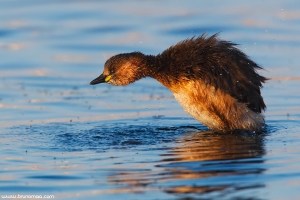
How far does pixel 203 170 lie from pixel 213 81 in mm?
2245

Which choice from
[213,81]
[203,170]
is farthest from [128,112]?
[203,170]

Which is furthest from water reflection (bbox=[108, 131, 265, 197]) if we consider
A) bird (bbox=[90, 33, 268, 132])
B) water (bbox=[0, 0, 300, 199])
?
bird (bbox=[90, 33, 268, 132])

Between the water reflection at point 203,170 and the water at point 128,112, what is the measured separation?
0.01m

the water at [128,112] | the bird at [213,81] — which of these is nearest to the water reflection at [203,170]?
the water at [128,112]

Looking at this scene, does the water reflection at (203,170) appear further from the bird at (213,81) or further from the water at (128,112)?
the bird at (213,81)

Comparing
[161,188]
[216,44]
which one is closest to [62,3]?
[216,44]

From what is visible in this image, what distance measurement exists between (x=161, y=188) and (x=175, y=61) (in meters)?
3.21

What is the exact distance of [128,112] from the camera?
39.7 ft

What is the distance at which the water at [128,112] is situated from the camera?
786 cm

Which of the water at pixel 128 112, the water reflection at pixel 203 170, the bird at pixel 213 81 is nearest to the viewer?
the water reflection at pixel 203 170

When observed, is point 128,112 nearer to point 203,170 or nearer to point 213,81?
A: point 213,81

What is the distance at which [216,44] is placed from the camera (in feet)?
34.8

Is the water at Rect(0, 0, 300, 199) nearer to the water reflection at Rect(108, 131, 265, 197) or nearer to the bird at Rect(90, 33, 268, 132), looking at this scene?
the water reflection at Rect(108, 131, 265, 197)

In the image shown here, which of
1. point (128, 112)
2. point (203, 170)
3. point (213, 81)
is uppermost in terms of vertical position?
point (213, 81)
